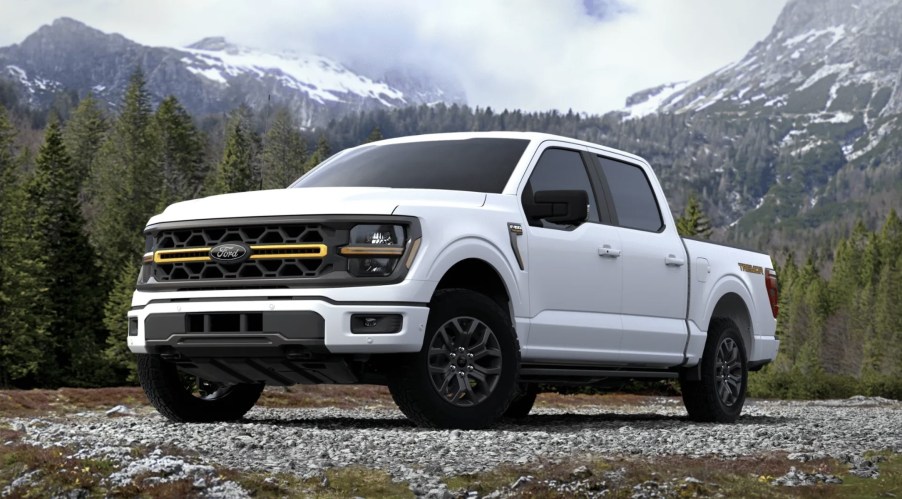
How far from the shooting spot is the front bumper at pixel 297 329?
7285 mm

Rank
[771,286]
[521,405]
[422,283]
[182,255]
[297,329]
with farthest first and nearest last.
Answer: [771,286] → [521,405] → [182,255] → [422,283] → [297,329]

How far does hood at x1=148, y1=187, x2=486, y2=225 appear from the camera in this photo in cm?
749

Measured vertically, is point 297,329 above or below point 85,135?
below

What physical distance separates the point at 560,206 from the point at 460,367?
1.56m

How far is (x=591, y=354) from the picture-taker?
9203mm

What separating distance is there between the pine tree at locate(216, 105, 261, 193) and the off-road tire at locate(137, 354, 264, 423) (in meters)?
73.7

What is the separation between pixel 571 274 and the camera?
8.94m

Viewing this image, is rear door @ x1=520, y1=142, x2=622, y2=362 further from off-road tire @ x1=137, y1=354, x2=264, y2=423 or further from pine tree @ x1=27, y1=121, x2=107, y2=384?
pine tree @ x1=27, y1=121, x2=107, y2=384

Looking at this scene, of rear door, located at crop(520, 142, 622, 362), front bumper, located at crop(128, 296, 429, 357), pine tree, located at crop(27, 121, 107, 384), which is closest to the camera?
front bumper, located at crop(128, 296, 429, 357)

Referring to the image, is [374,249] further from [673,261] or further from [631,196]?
[673,261]

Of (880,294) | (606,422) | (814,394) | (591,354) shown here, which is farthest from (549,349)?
(880,294)

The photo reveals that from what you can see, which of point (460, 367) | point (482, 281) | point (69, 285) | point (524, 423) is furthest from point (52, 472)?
point (69, 285)

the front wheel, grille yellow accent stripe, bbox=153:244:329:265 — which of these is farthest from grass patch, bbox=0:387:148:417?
the front wheel

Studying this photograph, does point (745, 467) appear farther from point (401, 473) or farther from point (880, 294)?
point (880, 294)
